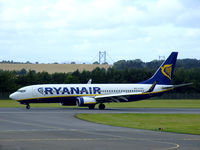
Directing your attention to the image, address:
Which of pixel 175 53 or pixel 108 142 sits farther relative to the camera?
pixel 175 53

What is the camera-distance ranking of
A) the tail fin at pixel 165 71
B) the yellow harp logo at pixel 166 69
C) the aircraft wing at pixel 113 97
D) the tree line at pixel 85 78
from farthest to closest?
the tree line at pixel 85 78 → the yellow harp logo at pixel 166 69 → the tail fin at pixel 165 71 → the aircraft wing at pixel 113 97

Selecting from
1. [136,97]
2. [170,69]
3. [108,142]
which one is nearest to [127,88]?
[136,97]

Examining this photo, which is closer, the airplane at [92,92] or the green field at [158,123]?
the green field at [158,123]

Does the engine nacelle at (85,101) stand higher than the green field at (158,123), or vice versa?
the engine nacelle at (85,101)

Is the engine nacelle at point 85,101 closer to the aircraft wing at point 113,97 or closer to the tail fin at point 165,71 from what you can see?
the aircraft wing at point 113,97

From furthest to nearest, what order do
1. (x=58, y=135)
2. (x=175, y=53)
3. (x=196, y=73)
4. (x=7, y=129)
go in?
(x=196, y=73) < (x=175, y=53) < (x=7, y=129) < (x=58, y=135)

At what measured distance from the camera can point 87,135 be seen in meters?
29.3

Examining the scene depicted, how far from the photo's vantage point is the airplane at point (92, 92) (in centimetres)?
6247

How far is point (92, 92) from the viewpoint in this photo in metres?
65.4

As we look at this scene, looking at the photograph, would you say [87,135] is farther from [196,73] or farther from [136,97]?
[196,73]

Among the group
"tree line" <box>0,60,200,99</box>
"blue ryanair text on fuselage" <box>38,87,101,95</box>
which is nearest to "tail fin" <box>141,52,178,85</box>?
"blue ryanair text on fuselage" <box>38,87,101,95</box>

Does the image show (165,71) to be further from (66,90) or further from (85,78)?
(85,78)

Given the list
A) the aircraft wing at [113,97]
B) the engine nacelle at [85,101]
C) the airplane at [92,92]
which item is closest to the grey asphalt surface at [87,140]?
the airplane at [92,92]

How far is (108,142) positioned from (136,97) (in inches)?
1646
